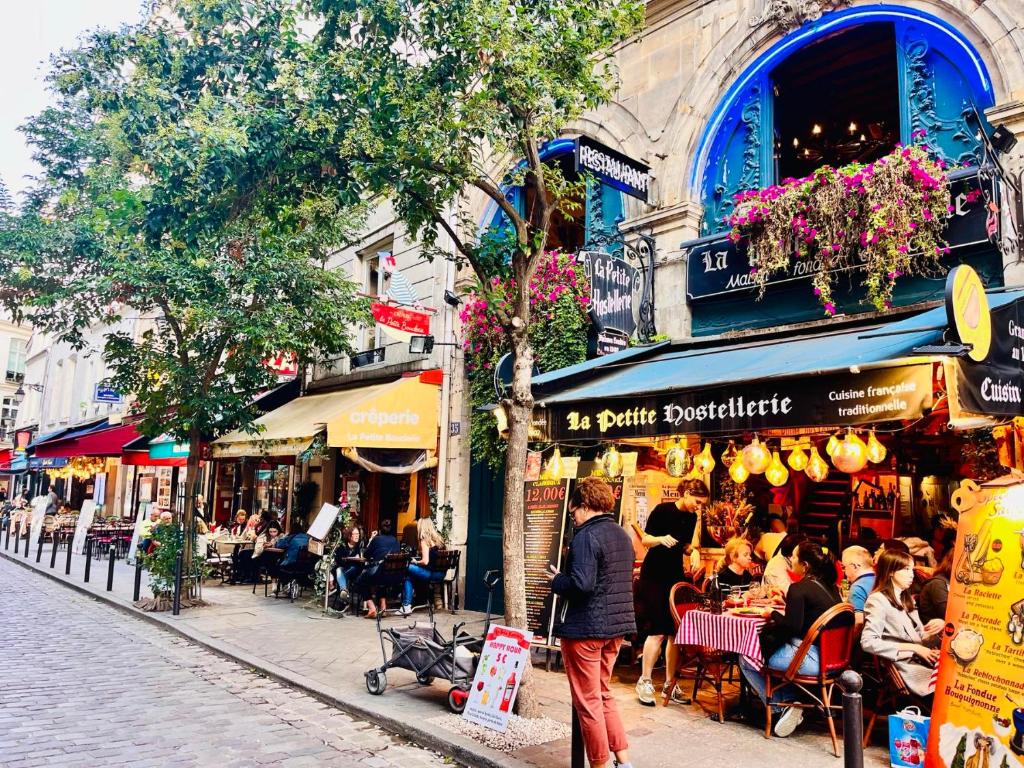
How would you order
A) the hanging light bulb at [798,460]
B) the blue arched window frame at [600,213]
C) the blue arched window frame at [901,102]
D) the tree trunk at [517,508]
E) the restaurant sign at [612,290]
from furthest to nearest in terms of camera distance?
1. the blue arched window frame at [600,213]
2. the restaurant sign at [612,290]
3. the hanging light bulb at [798,460]
4. the blue arched window frame at [901,102]
5. the tree trunk at [517,508]

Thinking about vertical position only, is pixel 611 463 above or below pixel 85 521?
above

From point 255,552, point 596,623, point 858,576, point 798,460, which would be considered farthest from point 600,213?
point 255,552

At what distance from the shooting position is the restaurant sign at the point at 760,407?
16.2 feet

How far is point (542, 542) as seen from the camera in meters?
8.63

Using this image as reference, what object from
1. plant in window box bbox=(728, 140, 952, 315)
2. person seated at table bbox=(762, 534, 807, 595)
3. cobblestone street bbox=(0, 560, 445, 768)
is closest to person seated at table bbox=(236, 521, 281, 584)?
cobblestone street bbox=(0, 560, 445, 768)

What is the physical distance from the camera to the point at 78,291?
12.0m

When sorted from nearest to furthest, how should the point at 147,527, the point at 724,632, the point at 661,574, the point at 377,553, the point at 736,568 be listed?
the point at 724,632
the point at 661,574
the point at 736,568
the point at 377,553
the point at 147,527

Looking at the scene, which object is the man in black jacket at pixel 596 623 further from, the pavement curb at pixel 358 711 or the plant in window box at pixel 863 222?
the plant in window box at pixel 863 222

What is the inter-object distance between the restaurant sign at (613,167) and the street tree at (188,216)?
269cm

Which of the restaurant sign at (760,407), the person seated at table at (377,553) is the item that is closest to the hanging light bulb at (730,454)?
the restaurant sign at (760,407)

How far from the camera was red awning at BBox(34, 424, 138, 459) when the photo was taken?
1873 centimetres

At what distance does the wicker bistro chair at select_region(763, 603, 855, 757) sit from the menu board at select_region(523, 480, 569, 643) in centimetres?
296

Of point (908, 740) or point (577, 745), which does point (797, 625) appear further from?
point (577, 745)

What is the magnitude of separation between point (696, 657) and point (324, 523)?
6.84 metres
